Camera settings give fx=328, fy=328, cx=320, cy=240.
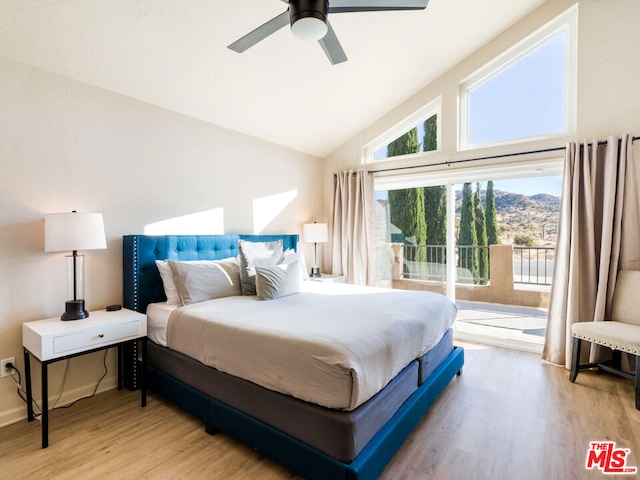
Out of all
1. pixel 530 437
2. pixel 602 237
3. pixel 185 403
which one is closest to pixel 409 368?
pixel 530 437

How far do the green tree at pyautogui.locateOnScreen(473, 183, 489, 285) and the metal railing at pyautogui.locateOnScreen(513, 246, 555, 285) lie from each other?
299mm

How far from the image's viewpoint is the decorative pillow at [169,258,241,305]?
265 cm

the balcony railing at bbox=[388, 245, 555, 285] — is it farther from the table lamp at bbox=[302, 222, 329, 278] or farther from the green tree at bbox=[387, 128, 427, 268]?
the table lamp at bbox=[302, 222, 329, 278]

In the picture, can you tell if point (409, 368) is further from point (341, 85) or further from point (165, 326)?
point (341, 85)

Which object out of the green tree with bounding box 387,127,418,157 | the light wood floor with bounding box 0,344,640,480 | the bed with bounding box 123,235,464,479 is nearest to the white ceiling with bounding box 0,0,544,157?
the green tree with bounding box 387,127,418,157

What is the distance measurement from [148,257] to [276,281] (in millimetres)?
1094

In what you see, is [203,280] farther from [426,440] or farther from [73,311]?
[426,440]

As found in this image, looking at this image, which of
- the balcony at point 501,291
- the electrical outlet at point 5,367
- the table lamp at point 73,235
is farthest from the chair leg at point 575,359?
the electrical outlet at point 5,367

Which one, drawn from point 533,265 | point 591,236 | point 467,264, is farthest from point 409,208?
point 591,236

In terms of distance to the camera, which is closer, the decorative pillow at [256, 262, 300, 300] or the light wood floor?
the light wood floor

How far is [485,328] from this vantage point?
3.92 meters

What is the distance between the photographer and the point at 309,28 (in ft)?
5.38

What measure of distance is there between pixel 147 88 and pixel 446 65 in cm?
317

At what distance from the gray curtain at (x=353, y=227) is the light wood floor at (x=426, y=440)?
6.76 feet
